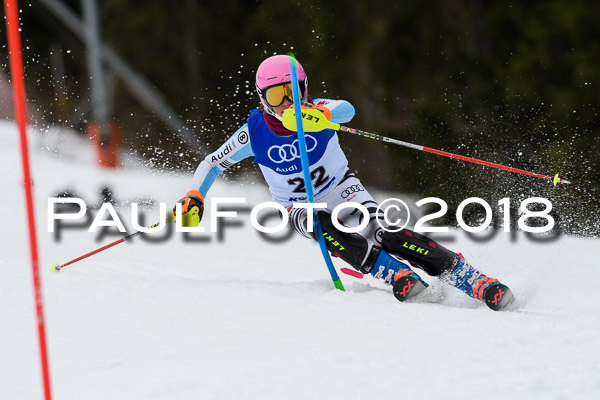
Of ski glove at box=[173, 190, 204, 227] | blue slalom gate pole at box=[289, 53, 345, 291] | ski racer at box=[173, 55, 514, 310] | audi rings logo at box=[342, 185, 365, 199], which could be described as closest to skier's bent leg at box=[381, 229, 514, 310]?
ski racer at box=[173, 55, 514, 310]

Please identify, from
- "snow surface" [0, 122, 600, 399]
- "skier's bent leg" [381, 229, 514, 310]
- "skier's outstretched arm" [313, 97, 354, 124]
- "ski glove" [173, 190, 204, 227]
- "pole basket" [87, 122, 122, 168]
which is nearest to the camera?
"snow surface" [0, 122, 600, 399]

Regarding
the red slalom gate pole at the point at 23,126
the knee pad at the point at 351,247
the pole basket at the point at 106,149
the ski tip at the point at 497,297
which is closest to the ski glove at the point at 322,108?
the knee pad at the point at 351,247

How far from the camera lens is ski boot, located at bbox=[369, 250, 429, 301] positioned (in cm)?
338

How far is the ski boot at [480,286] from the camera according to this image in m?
3.37

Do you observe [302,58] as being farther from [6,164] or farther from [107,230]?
[107,230]

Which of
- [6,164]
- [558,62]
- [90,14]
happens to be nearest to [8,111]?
[90,14]

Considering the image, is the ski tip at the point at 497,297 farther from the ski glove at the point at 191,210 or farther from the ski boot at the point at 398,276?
the ski glove at the point at 191,210

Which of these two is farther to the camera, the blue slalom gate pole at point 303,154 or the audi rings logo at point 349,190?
the audi rings logo at point 349,190

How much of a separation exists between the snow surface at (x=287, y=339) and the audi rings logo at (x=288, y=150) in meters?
0.70

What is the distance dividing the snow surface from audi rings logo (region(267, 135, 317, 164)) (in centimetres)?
70

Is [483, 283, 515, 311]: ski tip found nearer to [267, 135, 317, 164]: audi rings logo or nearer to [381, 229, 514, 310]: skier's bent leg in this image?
[381, 229, 514, 310]: skier's bent leg

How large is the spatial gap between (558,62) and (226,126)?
10.3 m

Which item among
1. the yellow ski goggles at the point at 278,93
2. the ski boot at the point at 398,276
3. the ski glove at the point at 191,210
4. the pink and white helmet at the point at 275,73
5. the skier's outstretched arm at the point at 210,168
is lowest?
the ski boot at the point at 398,276

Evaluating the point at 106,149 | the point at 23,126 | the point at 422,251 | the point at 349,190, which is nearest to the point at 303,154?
the point at 349,190
